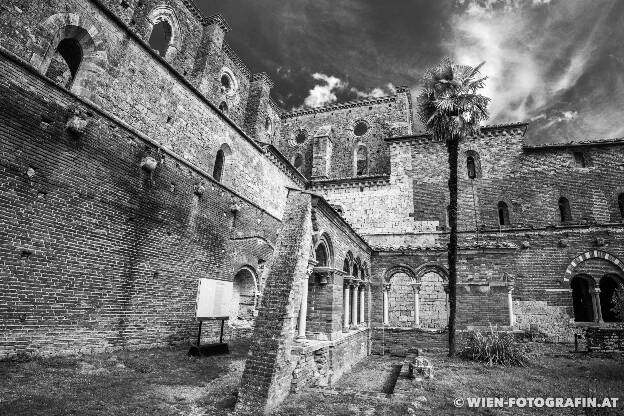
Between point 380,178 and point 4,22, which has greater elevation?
point 380,178

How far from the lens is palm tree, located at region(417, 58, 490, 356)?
40.8 ft

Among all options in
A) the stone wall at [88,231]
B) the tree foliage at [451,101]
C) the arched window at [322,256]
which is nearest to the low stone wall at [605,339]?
the tree foliage at [451,101]

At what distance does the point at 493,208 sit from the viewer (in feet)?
57.2

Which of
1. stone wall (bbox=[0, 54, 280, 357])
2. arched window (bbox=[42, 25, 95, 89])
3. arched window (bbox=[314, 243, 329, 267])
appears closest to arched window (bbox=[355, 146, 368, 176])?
stone wall (bbox=[0, 54, 280, 357])

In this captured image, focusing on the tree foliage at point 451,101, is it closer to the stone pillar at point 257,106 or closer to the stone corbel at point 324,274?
the stone corbel at point 324,274

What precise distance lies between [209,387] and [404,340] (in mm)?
9269

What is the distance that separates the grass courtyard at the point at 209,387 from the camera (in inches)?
Result: 204

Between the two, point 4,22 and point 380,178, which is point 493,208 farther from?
point 4,22

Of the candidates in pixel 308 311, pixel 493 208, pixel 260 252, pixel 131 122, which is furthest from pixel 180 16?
pixel 493 208

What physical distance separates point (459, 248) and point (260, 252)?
826 cm

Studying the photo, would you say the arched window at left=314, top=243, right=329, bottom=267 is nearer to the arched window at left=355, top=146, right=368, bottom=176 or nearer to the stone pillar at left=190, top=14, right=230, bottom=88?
the stone pillar at left=190, top=14, right=230, bottom=88

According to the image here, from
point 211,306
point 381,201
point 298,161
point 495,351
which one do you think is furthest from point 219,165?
point 298,161

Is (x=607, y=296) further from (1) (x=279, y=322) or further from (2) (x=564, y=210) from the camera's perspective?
(1) (x=279, y=322)

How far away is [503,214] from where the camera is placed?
1753 centimetres
